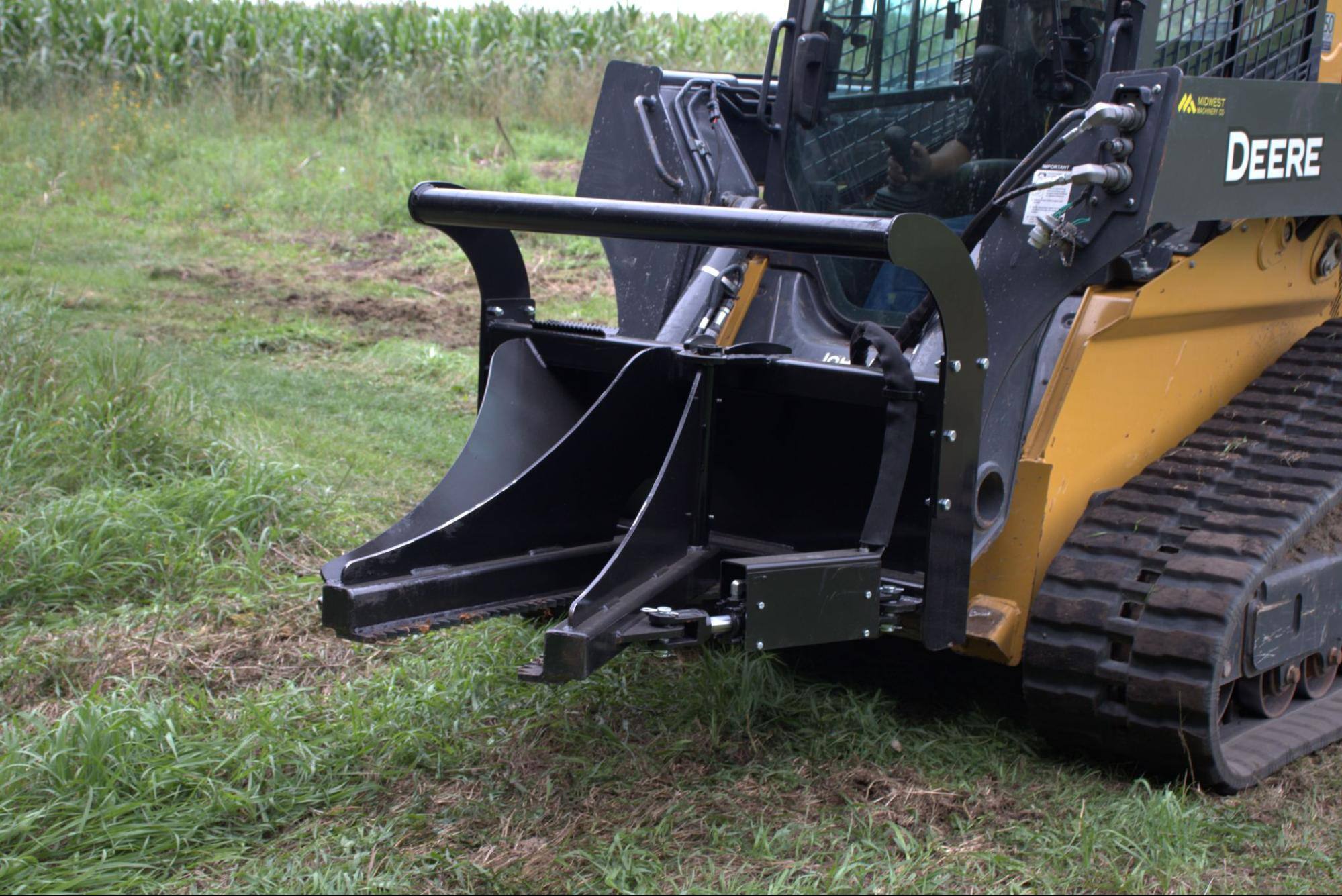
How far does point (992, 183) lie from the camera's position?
13.2 feet

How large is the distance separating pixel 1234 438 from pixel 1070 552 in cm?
70

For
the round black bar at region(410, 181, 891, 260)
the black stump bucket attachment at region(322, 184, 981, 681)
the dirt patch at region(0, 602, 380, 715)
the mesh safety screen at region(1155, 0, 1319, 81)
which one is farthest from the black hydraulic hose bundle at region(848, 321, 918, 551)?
the dirt patch at region(0, 602, 380, 715)

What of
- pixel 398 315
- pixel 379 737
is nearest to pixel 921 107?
pixel 379 737

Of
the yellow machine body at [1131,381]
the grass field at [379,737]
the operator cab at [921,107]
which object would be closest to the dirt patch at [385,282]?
the grass field at [379,737]

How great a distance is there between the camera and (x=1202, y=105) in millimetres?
3289

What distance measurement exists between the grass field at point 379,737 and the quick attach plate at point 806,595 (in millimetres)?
425

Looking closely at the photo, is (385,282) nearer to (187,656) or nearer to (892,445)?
(187,656)

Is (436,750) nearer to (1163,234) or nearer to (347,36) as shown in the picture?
(1163,234)

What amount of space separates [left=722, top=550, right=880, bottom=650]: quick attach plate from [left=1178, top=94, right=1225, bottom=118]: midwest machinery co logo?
1216mm

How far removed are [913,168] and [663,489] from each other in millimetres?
1529

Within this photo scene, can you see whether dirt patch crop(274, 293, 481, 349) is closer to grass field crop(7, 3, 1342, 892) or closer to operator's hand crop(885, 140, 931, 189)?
grass field crop(7, 3, 1342, 892)

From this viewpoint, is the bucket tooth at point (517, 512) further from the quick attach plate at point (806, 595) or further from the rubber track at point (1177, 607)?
the rubber track at point (1177, 607)

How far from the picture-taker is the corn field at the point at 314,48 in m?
15.0

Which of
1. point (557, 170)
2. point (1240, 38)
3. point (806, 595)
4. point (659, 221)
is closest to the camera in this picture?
point (806, 595)
